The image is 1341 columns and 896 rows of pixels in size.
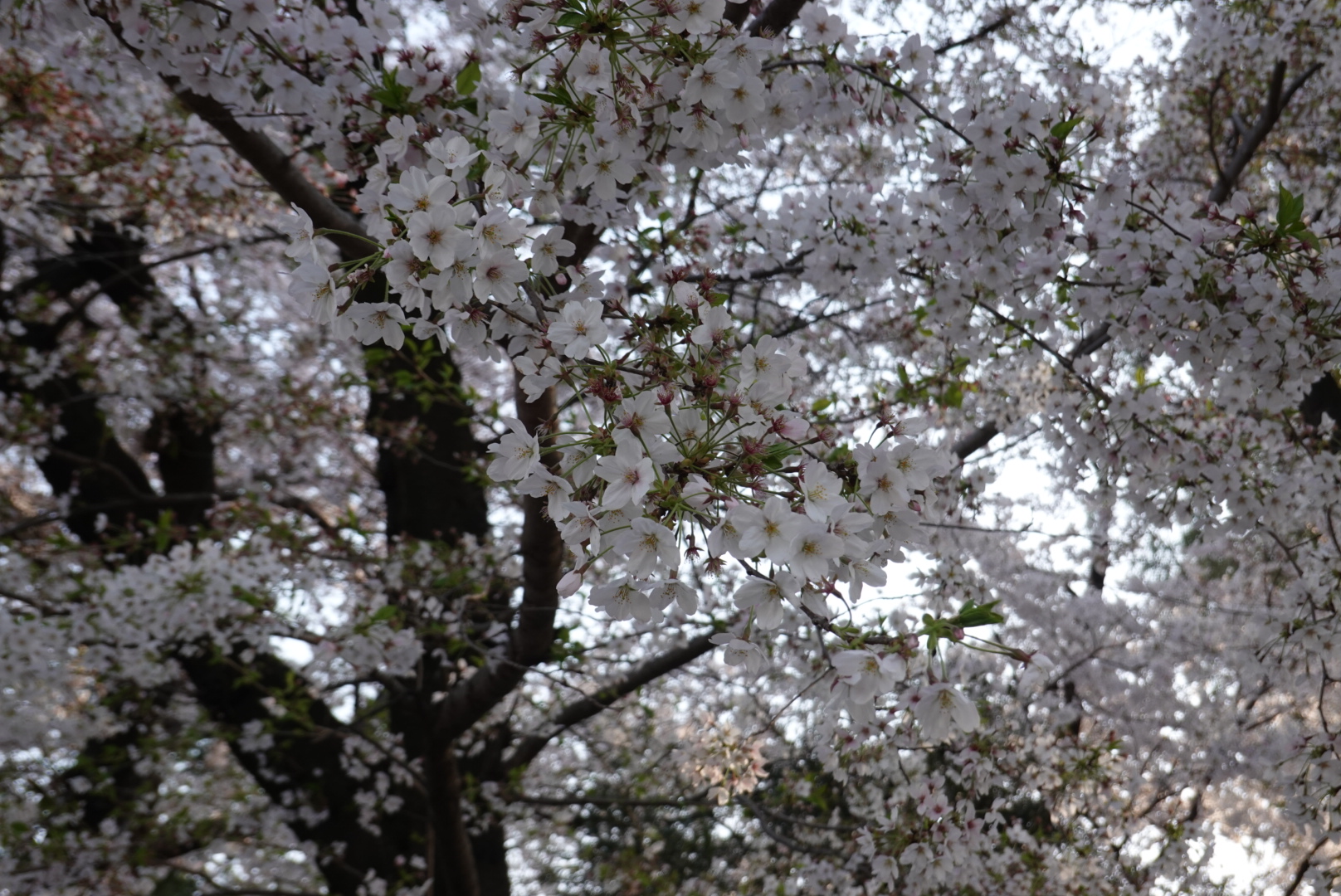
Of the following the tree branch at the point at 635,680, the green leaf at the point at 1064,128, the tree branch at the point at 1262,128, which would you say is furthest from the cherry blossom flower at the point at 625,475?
the tree branch at the point at 1262,128

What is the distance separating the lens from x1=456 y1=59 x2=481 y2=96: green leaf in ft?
7.16

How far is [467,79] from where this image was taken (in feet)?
7.17

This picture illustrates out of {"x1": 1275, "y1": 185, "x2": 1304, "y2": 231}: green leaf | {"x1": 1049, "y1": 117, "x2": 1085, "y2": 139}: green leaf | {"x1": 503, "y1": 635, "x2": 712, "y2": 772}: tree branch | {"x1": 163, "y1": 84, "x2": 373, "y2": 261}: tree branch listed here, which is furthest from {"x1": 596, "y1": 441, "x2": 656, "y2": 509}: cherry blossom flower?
{"x1": 503, "y1": 635, "x2": 712, "y2": 772}: tree branch

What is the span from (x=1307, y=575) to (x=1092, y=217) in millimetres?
1546

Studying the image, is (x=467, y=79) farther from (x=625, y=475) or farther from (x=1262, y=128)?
(x=1262, y=128)

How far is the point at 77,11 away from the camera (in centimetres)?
211

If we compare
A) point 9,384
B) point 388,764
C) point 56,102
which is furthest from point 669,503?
point 9,384

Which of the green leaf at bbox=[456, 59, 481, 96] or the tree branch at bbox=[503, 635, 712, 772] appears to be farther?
the tree branch at bbox=[503, 635, 712, 772]

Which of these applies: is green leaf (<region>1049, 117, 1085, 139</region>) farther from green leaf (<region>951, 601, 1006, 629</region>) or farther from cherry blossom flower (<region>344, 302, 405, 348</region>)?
cherry blossom flower (<region>344, 302, 405, 348</region>)

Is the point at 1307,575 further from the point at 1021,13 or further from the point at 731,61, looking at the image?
the point at 1021,13

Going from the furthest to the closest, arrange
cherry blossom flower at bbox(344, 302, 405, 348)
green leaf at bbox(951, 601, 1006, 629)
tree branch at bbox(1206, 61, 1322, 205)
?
tree branch at bbox(1206, 61, 1322, 205) < cherry blossom flower at bbox(344, 302, 405, 348) < green leaf at bbox(951, 601, 1006, 629)

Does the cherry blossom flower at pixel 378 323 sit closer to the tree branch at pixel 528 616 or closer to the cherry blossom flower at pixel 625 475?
the tree branch at pixel 528 616

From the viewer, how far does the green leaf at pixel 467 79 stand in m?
2.18

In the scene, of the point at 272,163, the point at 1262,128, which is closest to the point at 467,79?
the point at 272,163
